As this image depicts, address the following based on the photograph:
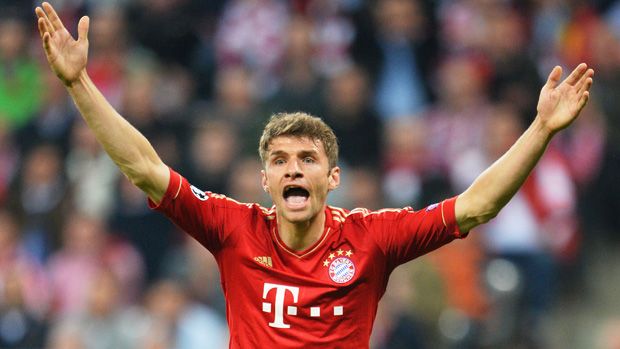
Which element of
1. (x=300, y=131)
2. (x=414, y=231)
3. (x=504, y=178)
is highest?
(x=300, y=131)

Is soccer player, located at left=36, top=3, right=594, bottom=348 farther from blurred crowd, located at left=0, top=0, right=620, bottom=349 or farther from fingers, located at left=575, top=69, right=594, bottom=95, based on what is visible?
blurred crowd, located at left=0, top=0, right=620, bottom=349

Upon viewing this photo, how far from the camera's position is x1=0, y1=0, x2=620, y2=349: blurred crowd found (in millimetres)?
9898

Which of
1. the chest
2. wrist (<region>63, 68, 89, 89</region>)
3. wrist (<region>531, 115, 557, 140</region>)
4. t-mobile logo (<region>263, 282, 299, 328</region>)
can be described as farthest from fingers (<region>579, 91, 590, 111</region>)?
wrist (<region>63, 68, 89, 89</region>)

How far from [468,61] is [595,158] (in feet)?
4.69

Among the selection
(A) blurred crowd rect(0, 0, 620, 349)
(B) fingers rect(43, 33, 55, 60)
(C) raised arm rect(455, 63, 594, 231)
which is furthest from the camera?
(A) blurred crowd rect(0, 0, 620, 349)

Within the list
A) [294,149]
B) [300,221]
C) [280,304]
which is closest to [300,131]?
[294,149]

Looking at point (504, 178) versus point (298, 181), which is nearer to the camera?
point (504, 178)

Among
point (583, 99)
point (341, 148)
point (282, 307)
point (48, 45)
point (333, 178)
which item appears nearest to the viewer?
point (48, 45)

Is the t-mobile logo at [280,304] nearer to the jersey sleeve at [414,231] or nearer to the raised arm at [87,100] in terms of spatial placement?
the jersey sleeve at [414,231]

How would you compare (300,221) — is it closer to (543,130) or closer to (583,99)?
(543,130)

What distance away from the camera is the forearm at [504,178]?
5.22m

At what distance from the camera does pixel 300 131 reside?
549 cm

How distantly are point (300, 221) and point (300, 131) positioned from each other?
1.24 ft

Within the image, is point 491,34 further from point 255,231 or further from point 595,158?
point 255,231
